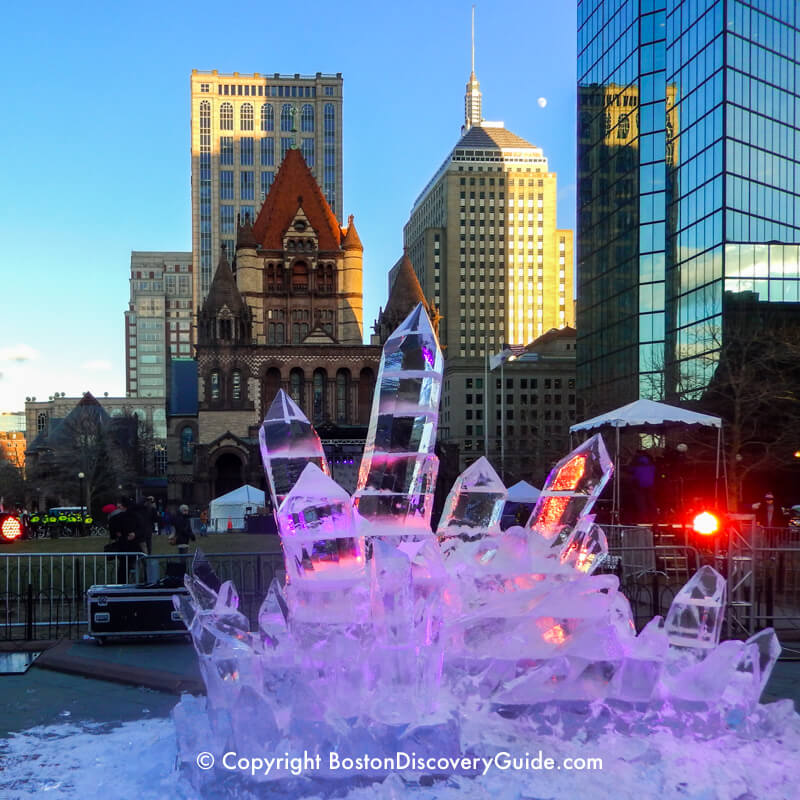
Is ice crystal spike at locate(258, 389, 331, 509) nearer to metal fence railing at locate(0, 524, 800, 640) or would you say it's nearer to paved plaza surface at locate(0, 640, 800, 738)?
paved plaza surface at locate(0, 640, 800, 738)

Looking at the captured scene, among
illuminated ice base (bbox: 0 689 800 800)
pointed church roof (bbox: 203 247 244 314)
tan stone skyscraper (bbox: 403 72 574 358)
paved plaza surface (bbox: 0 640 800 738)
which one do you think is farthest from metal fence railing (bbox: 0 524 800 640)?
tan stone skyscraper (bbox: 403 72 574 358)

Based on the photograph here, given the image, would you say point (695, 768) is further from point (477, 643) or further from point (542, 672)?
point (477, 643)

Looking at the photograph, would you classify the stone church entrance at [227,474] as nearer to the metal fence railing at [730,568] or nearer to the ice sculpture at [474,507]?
the metal fence railing at [730,568]

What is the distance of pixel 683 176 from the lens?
158 feet

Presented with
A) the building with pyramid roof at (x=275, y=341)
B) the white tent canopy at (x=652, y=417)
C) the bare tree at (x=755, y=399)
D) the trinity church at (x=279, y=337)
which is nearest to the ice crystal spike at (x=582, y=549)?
the white tent canopy at (x=652, y=417)

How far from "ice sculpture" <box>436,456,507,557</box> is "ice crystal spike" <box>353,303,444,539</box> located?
0.80 metres

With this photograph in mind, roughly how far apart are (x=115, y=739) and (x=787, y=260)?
144ft

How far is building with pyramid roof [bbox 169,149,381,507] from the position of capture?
63844 mm

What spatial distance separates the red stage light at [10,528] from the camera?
13641 millimetres

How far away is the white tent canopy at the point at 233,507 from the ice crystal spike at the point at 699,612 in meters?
38.1

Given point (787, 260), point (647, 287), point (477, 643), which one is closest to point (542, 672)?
point (477, 643)

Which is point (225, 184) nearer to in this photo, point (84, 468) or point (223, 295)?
point (223, 295)

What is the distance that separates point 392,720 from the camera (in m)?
5.06

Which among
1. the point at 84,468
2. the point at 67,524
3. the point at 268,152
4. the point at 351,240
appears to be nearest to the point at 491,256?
the point at 268,152
